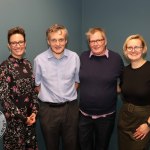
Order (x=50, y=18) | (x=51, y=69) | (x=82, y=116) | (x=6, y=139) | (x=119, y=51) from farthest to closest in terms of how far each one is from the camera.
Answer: (x=119, y=51) < (x=50, y=18) < (x=82, y=116) < (x=51, y=69) < (x=6, y=139)

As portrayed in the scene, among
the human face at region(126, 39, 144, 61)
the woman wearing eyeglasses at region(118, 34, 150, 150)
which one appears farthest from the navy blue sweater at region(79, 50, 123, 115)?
the human face at region(126, 39, 144, 61)

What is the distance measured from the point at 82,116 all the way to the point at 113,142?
83 centimetres

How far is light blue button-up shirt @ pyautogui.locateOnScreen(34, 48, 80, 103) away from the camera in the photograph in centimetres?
238

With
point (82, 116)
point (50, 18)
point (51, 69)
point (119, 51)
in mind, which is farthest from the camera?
point (119, 51)

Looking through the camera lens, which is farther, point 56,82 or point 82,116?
point 82,116

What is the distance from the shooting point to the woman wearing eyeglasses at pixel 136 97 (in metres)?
2.23

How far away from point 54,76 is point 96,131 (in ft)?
2.22

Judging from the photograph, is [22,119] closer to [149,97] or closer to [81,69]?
[81,69]

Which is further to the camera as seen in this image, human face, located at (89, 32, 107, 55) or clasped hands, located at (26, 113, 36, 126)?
human face, located at (89, 32, 107, 55)

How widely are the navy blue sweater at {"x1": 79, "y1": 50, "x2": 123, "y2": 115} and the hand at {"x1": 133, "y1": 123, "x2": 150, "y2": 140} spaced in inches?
12.8

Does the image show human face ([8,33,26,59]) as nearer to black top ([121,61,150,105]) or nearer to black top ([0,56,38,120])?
black top ([0,56,38,120])

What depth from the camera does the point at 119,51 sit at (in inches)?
118

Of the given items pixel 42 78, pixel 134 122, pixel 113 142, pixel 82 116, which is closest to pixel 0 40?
pixel 42 78

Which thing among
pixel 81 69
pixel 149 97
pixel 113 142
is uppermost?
pixel 81 69
